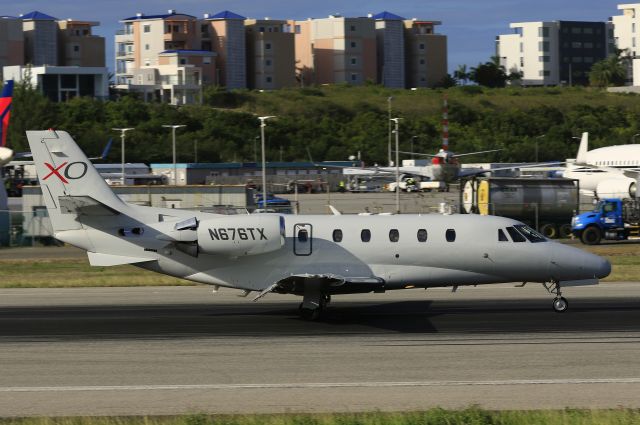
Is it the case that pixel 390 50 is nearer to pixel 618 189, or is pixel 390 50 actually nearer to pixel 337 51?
pixel 337 51

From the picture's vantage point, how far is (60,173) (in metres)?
25.6

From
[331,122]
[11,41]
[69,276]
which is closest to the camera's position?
[69,276]

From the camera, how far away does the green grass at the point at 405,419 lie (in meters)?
14.1

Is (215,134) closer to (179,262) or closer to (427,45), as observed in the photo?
(427,45)

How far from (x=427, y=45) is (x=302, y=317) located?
173 meters

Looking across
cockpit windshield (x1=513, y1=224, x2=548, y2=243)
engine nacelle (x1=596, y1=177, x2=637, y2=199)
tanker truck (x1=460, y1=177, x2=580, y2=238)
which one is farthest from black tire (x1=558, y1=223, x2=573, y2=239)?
cockpit windshield (x1=513, y1=224, x2=548, y2=243)

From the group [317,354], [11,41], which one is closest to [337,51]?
[11,41]

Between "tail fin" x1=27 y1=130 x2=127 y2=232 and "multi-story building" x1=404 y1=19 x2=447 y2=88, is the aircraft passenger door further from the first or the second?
"multi-story building" x1=404 y1=19 x2=447 y2=88

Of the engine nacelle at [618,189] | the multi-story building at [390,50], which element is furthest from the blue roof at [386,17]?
the engine nacelle at [618,189]

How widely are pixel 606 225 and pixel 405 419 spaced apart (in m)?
40.1

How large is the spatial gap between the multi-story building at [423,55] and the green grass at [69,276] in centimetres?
15228

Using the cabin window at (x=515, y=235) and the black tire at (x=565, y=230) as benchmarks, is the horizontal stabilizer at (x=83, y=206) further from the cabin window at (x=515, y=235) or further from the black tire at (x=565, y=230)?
the black tire at (x=565, y=230)

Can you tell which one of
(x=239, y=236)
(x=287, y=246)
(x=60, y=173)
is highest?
(x=60, y=173)

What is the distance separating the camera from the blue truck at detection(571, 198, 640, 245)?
52.0 meters
